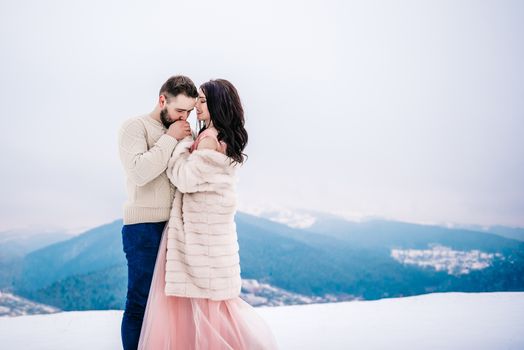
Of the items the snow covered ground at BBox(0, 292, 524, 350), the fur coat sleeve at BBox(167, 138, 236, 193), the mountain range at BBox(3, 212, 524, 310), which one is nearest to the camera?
the fur coat sleeve at BBox(167, 138, 236, 193)

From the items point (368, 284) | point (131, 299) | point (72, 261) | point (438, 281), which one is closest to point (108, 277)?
point (72, 261)

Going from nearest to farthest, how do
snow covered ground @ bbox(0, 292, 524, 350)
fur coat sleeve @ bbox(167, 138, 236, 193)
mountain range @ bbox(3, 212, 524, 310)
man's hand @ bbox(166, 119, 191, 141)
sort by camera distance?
1. fur coat sleeve @ bbox(167, 138, 236, 193)
2. man's hand @ bbox(166, 119, 191, 141)
3. snow covered ground @ bbox(0, 292, 524, 350)
4. mountain range @ bbox(3, 212, 524, 310)

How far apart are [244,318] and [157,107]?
1.05m

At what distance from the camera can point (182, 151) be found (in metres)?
2.00

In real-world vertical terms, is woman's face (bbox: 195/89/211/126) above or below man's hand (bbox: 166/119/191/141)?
above

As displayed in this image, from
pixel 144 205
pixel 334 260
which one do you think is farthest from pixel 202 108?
pixel 334 260

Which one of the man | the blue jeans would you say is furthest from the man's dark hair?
the blue jeans

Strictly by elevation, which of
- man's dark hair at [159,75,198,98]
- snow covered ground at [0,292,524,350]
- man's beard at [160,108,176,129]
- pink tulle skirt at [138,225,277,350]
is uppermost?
man's dark hair at [159,75,198,98]

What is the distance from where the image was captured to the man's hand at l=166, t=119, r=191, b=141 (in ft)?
6.72

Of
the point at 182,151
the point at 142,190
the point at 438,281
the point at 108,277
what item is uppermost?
the point at 182,151

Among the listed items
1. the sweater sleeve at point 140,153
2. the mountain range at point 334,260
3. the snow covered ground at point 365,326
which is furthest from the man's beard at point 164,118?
the mountain range at point 334,260

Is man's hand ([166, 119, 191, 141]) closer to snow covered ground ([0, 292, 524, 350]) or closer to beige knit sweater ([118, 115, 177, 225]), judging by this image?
beige knit sweater ([118, 115, 177, 225])

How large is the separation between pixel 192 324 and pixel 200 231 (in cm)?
43

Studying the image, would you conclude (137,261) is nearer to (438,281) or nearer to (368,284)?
(368,284)
